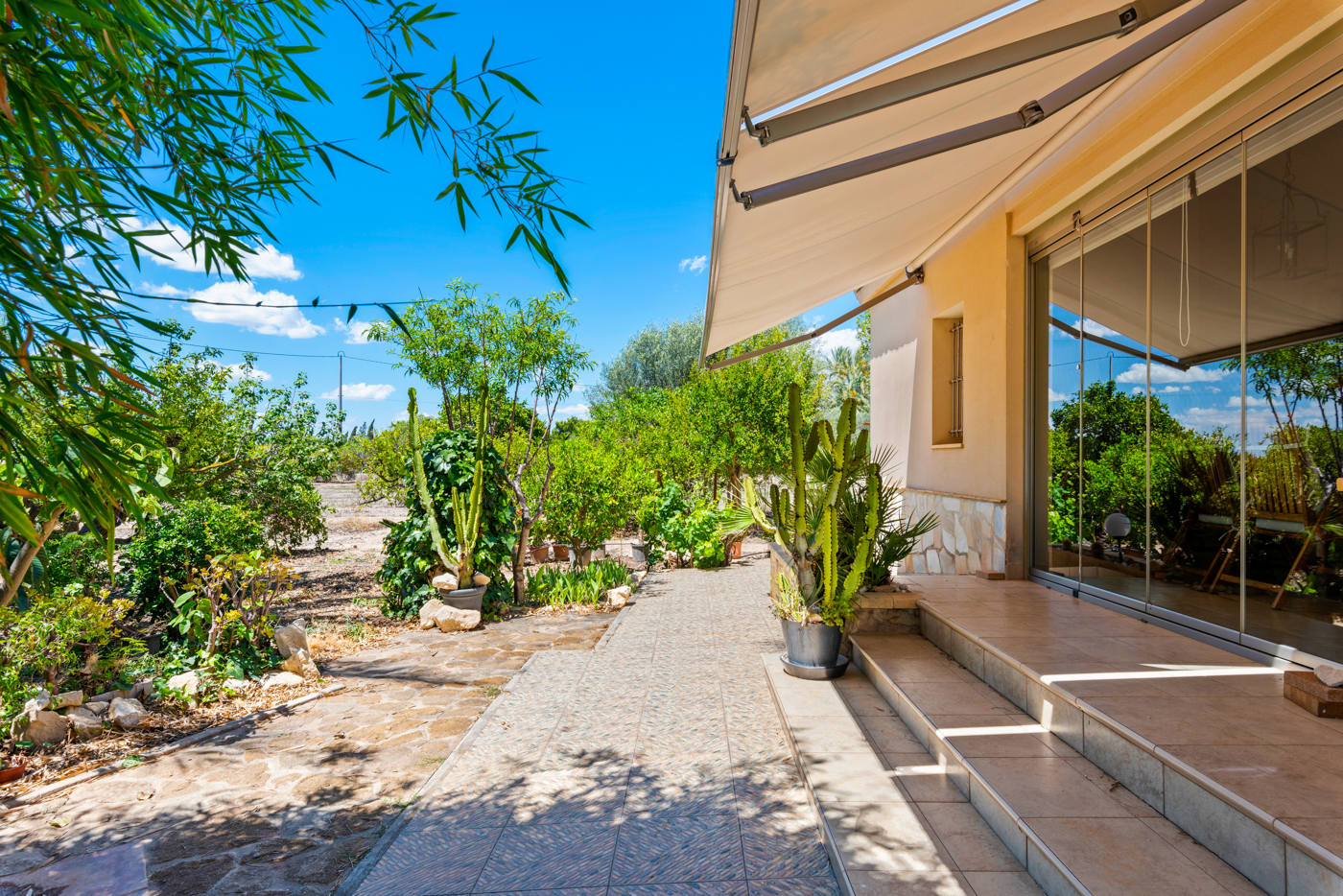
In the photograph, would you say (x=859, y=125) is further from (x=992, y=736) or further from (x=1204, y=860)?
(x=1204, y=860)

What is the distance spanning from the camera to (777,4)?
2650mm

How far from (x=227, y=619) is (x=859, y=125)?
739cm

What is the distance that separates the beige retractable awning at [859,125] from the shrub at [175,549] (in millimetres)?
6287

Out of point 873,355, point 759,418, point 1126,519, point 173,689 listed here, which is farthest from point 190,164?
point 759,418

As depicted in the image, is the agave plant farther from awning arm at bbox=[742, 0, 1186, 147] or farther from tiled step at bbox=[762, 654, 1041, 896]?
awning arm at bbox=[742, 0, 1186, 147]

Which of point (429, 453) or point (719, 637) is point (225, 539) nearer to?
point (429, 453)

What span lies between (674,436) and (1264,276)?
14731 mm

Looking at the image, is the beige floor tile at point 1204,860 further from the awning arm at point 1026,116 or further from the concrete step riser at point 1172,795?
the awning arm at point 1026,116

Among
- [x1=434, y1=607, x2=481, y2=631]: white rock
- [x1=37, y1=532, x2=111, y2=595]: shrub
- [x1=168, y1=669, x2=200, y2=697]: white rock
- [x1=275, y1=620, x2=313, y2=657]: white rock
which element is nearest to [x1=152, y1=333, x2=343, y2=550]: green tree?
[x1=37, y1=532, x2=111, y2=595]: shrub

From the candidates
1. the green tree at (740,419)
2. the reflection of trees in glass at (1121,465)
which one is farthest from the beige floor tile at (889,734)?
the green tree at (740,419)

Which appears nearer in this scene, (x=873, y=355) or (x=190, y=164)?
(x=190, y=164)

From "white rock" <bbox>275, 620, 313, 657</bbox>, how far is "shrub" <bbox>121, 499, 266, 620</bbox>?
1.11 m

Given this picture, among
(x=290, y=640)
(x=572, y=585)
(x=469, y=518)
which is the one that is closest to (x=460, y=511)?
(x=469, y=518)

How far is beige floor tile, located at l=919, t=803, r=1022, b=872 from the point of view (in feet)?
10.5
